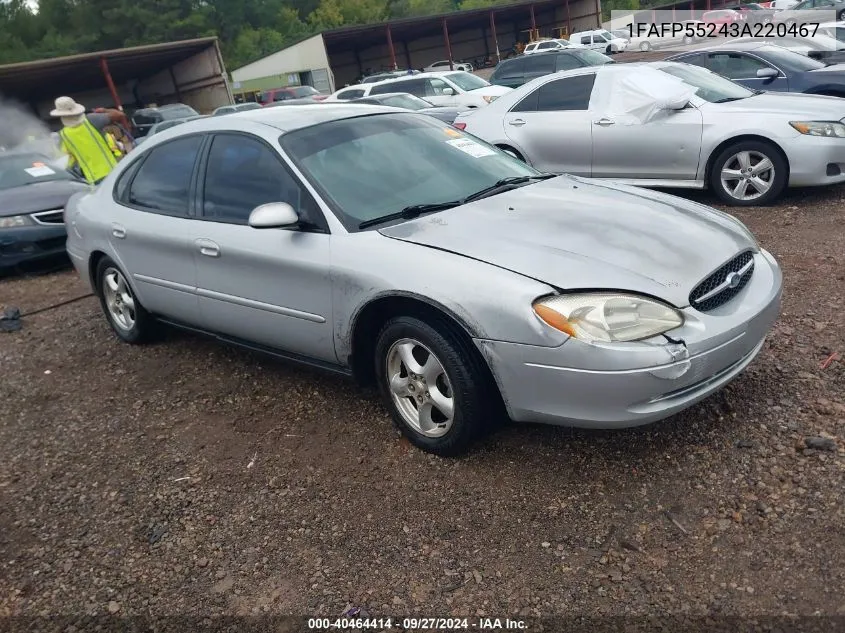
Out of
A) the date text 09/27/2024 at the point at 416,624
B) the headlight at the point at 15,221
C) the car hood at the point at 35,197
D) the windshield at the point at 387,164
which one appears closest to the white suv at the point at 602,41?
the car hood at the point at 35,197

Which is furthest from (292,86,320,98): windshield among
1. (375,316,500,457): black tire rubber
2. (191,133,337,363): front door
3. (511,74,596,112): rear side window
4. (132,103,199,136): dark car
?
(375,316,500,457): black tire rubber

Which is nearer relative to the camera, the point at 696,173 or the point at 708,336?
the point at 708,336

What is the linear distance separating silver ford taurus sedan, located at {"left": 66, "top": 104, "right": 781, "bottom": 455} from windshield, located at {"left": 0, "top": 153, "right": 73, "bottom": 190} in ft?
16.7

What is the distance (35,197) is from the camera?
25.7 feet

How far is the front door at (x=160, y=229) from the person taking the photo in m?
4.03

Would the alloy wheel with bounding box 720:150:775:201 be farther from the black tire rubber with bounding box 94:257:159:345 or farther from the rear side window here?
the black tire rubber with bounding box 94:257:159:345

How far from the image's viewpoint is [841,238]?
527 cm

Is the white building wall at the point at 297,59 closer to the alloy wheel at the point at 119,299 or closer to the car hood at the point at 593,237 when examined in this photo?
the alloy wheel at the point at 119,299

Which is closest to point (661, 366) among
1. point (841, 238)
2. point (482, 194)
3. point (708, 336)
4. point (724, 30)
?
point (708, 336)

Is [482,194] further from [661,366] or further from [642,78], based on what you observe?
[642,78]

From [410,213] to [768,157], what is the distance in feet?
14.8

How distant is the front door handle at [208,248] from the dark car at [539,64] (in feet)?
44.0

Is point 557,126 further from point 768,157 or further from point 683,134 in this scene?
point 768,157

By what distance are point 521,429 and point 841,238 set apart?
11.8 ft
